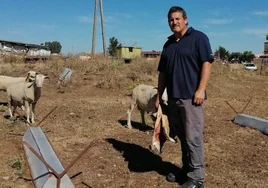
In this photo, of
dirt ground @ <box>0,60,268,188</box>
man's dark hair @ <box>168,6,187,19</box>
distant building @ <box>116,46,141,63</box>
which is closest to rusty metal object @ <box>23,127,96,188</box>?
dirt ground @ <box>0,60,268,188</box>

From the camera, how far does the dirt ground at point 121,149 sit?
A: 5.17 m

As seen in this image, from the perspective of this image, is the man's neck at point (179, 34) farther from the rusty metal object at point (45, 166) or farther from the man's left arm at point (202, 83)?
the rusty metal object at point (45, 166)

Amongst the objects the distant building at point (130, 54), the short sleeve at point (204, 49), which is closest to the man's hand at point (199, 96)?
the short sleeve at point (204, 49)

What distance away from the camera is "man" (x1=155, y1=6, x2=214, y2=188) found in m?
4.33

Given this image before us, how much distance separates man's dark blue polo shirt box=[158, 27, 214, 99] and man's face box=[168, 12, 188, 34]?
84 mm

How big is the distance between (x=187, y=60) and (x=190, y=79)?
0.24m

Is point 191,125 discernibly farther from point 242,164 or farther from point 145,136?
point 145,136

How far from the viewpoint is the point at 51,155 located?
516 centimetres

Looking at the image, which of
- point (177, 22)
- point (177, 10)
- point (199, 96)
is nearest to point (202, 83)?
point (199, 96)

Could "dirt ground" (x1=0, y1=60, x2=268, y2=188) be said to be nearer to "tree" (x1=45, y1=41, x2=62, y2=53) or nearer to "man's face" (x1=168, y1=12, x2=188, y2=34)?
"man's face" (x1=168, y1=12, x2=188, y2=34)

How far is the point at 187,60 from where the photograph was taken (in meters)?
4.39

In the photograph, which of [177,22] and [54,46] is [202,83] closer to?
[177,22]

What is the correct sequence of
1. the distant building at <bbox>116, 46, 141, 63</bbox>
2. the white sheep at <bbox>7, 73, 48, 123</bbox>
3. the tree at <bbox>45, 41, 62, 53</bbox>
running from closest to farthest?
the white sheep at <bbox>7, 73, 48, 123</bbox>, the distant building at <bbox>116, 46, 141, 63</bbox>, the tree at <bbox>45, 41, 62, 53</bbox>

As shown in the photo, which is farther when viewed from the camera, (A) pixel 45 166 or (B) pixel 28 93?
(B) pixel 28 93
